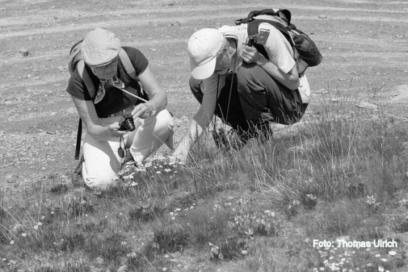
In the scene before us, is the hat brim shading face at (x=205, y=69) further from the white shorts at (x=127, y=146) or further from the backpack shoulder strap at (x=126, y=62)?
the white shorts at (x=127, y=146)

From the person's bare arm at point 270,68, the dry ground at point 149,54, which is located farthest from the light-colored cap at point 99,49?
the dry ground at point 149,54

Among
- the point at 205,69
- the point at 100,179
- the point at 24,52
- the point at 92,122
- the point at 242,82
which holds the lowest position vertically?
the point at 24,52

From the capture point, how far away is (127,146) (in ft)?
22.2

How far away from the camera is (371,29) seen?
12.2m

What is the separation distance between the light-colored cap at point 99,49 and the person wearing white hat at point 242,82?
1.82ft

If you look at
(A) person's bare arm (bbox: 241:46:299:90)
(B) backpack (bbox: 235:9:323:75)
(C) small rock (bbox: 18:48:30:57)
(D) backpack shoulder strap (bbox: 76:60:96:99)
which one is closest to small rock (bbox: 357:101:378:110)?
(B) backpack (bbox: 235:9:323:75)

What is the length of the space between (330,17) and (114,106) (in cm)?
716

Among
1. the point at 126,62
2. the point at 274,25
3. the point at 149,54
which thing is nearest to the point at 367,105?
the point at 274,25

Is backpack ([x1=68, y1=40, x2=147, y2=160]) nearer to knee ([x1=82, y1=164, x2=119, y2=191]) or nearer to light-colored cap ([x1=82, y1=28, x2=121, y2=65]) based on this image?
light-colored cap ([x1=82, y1=28, x2=121, y2=65])

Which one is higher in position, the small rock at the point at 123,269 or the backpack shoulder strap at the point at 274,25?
the backpack shoulder strap at the point at 274,25

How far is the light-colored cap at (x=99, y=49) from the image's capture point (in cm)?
566

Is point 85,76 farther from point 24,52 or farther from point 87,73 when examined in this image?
point 24,52

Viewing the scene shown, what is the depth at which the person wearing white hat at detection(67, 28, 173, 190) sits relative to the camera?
5782mm

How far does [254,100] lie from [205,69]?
2.50 ft
